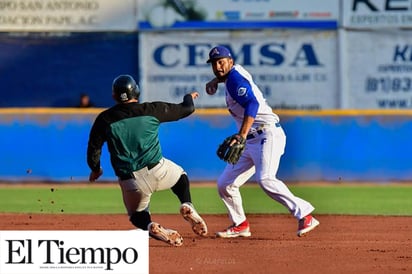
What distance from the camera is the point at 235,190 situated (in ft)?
34.9

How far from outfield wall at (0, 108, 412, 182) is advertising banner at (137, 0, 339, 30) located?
577 centimetres

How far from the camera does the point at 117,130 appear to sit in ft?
29.3

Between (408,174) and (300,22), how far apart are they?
275 inches

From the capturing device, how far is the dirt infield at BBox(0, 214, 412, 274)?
8719mm

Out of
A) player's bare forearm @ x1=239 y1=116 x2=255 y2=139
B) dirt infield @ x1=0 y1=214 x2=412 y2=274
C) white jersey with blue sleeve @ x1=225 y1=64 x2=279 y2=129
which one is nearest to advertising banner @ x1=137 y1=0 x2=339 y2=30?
dirt infield @ x1=0 y1=214 x2=412 y2=274

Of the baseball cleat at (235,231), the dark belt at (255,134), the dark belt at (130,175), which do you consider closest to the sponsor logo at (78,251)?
the dark belt at (130,175)

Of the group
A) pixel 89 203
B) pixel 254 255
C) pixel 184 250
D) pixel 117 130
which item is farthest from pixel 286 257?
pixel 89 203

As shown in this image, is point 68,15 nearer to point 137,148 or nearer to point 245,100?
point 245,100

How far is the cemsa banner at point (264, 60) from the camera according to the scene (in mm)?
24016

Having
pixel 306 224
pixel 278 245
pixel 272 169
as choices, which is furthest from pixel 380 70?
pixel 278 245

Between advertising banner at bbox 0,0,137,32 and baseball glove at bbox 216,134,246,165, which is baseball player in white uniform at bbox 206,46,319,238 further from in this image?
advertising banner at bbox 0,0,137,32

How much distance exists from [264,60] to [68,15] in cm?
438

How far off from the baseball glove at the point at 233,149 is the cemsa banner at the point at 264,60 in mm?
14033

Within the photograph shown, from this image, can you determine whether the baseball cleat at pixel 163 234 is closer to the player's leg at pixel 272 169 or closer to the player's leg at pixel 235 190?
the player's leg at pixel 272 169
